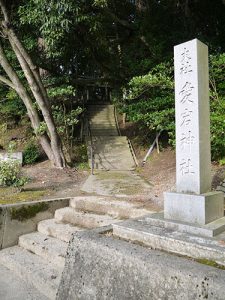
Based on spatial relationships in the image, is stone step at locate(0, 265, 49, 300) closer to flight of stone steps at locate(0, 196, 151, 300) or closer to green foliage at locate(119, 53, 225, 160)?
flight of stone steps at locate(0, 196, 151, 300)

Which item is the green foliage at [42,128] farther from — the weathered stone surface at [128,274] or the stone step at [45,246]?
the weathered stone surface at [128,274]

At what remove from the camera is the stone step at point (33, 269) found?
3.40 metres

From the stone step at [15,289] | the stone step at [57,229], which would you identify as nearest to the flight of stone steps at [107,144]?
the stone step at [57,229]

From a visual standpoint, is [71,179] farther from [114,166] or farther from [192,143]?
[192,143]

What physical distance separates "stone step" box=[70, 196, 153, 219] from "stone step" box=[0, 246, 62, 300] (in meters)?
1.19

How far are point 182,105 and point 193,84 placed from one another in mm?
255

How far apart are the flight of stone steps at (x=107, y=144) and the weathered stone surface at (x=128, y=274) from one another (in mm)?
7832

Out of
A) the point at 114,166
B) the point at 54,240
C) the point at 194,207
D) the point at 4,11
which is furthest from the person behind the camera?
the point at 114,166

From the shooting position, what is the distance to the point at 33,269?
3.67 meters

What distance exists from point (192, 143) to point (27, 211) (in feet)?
9.71

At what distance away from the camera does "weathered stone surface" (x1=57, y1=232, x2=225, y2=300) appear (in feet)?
6.82

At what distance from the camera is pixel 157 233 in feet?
9.59

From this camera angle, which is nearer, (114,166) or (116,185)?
(116,185)

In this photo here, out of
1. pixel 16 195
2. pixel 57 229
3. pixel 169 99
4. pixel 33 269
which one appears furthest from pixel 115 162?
pixel 33 269
